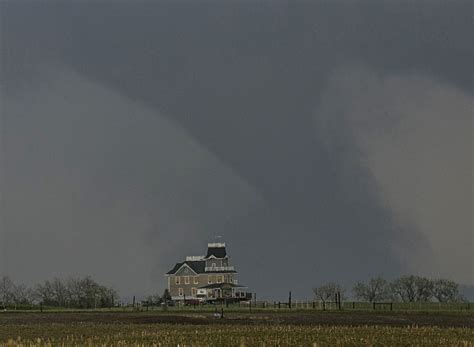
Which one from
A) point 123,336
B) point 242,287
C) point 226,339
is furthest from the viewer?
point 242,287

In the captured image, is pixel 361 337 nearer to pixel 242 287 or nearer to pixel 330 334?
pixel 330 334

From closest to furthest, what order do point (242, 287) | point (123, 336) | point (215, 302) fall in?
point (123, 336) < point (215, 302) < point (242, 287)

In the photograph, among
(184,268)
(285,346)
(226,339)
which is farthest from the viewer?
A: (184,268)

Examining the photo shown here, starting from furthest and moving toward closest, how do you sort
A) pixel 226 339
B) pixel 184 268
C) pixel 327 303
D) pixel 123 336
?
pixel 184 268
pixel 327 303
pixel 123 336
pixel 226 339

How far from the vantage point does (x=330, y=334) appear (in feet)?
133

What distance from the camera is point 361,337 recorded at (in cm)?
3778

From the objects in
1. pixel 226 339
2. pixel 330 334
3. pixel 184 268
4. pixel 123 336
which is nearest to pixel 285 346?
pixel 226 339

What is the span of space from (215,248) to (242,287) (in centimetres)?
1701

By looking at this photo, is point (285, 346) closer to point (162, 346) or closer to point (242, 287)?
point (162, 346)

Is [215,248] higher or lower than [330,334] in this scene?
higher

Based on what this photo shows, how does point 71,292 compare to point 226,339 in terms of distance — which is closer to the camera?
point 226,339

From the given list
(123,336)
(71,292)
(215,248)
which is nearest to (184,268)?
(215,248)

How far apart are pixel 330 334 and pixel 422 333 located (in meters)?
5.63

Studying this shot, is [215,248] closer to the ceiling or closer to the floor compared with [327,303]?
closer to the ceiling
